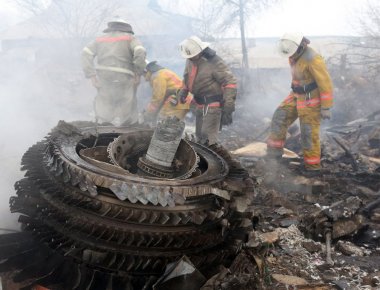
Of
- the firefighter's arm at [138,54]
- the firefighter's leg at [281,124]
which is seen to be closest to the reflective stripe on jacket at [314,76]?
the firefighter's leg at [281,124]

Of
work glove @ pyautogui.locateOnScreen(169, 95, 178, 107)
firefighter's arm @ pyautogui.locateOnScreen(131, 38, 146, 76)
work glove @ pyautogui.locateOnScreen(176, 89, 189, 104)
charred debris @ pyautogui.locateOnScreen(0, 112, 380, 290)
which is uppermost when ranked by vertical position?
firefighter's arm @ pyautogui.locateOnScreen(131, 38, 146, 76)

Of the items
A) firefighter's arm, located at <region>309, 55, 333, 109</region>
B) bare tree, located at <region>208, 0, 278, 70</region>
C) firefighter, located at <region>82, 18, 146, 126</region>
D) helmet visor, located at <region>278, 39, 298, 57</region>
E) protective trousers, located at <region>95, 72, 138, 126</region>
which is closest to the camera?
firefighter's arm, located at <region>309, 55, 333, 109</region>

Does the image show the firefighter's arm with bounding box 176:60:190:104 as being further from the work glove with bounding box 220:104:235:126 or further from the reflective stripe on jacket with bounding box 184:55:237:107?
the work glove with bounding box 220:104:235:126

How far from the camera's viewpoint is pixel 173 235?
227 cm

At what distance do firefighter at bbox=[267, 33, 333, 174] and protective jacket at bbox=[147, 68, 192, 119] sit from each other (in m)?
2.01

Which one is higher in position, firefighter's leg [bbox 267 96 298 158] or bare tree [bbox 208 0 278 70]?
bare tree [bbox 208 0 278 70]

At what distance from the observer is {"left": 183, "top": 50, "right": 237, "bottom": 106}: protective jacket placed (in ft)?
18.8

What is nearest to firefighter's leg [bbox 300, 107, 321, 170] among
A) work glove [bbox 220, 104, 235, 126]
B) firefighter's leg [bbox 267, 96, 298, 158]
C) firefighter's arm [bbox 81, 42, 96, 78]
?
firefighter's leg [bbox 267, 96, 298, 158]

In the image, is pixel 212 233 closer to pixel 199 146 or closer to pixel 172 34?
pixel 199 146

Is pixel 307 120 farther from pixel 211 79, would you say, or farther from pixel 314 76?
pixel 211 79

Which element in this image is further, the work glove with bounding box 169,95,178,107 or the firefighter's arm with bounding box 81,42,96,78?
the work glove with bounding box 169,95,178,107

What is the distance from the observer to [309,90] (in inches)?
214

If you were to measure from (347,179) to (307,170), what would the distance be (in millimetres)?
586

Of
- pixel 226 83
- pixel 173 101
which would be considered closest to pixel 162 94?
pixel 173 101
